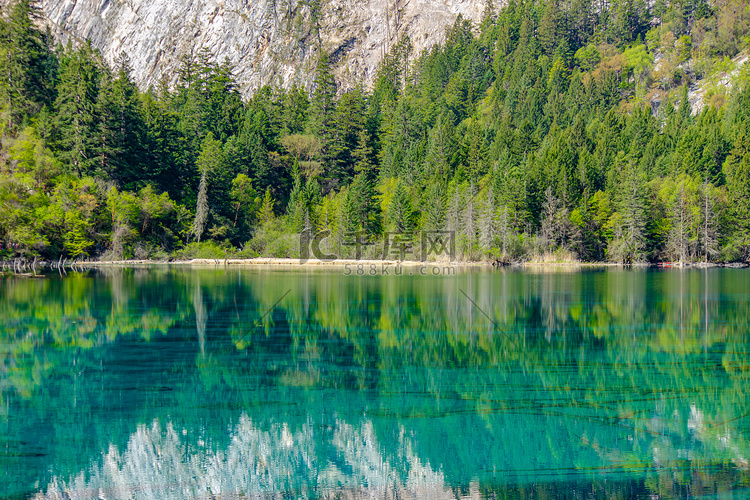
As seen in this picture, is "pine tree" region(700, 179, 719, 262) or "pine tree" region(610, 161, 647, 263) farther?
"pine tree" region(610, 161, 647, 263)

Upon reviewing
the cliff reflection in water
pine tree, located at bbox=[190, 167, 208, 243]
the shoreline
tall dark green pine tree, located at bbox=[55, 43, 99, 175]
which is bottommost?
the cliff reflection in water

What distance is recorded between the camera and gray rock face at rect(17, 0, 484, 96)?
162m

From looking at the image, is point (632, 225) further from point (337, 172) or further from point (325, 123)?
point (325, 123)

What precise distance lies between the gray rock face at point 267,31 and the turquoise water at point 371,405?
14480 cm

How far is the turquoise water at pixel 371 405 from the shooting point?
342 inches

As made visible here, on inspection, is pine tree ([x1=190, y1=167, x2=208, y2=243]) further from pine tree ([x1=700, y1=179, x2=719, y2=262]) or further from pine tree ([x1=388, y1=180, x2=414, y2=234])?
pine tree ([x1=700, y1=179, x2=719, y2=262])

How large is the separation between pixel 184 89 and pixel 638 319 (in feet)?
312

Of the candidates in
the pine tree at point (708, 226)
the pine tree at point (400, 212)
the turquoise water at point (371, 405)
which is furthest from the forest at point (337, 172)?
the turquoise water at point (371, 405)

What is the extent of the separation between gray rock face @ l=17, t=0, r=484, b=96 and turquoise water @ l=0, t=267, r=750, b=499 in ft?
475

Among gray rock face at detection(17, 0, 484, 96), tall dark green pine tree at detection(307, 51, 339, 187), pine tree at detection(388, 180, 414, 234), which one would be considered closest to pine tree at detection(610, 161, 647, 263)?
pine tree at detection(388, 180, 414, 234)

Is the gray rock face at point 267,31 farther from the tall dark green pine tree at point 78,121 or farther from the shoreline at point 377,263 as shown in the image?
the shoreline at point 377,263

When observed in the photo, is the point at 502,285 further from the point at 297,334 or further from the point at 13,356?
the point at 13,356

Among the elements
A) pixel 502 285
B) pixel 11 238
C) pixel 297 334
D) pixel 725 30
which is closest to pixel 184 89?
pixel 11 238

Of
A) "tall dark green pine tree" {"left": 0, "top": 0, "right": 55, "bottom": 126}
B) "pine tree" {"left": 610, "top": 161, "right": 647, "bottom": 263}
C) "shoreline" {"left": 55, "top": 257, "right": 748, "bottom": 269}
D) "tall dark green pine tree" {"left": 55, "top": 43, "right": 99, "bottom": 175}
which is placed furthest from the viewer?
"pine tree" {"left": 610, "top": 161, "right": 647, "bottom": 263}
